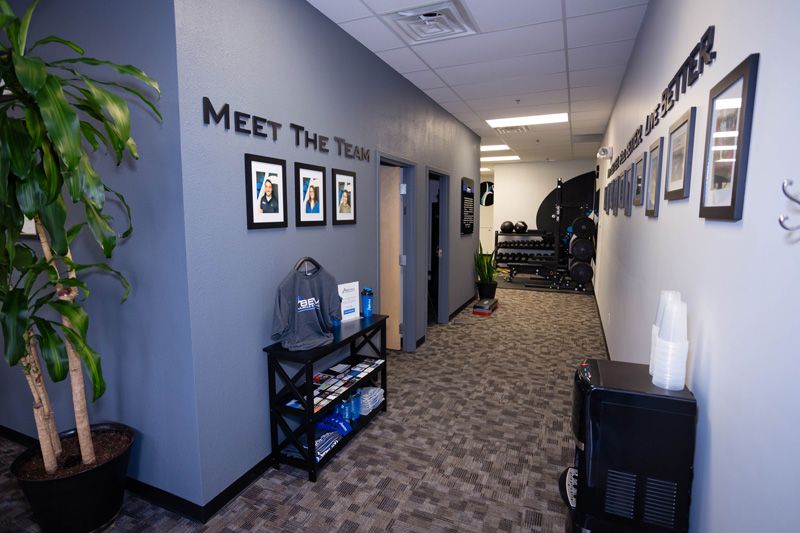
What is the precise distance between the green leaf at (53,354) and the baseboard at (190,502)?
85 centimetres

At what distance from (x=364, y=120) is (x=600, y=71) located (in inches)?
88.0

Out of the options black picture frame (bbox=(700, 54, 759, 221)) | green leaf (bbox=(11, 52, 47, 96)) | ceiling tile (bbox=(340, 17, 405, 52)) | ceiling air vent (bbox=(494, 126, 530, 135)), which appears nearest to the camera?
black picture frame (bbox=(700, 54, 759, 221))

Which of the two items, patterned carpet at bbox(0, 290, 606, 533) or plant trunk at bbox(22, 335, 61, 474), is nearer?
plant trunk at bbox(22, 335, 61, 474)

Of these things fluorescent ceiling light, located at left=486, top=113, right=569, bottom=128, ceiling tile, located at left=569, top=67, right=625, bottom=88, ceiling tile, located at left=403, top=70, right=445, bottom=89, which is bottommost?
ceiling tile, located at left=403, top=70, right=445, bottom=89

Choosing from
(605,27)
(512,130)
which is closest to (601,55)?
(605,27)

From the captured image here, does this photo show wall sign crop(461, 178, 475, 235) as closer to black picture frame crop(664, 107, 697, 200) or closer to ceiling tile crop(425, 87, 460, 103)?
ceiling tile crop(425, 87, 460, 103)

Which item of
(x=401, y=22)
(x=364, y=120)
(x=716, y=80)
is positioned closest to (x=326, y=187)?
(x=364, y=120)

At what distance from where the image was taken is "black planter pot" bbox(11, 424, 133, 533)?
169 centimetres

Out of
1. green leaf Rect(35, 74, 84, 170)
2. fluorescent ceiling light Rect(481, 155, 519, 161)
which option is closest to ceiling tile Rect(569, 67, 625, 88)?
green leaf Rect(35, 74, 84, 170)

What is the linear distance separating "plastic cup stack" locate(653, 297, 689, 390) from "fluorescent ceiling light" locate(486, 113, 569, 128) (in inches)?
182

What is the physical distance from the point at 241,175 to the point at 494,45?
2208 mm

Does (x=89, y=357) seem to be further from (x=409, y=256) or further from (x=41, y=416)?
(x=409, y=256)

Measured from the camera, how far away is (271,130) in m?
2.23

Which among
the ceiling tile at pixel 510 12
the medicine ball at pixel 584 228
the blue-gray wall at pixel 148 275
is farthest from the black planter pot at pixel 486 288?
the blue-gray wall at pixel 148 275
